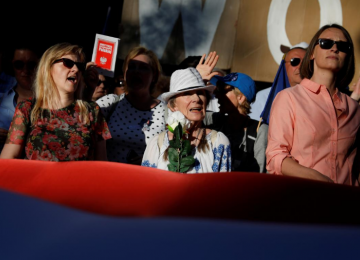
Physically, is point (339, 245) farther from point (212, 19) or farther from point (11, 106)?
point (212, 19)

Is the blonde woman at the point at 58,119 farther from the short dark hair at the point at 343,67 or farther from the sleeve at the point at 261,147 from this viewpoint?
the short dark hair at the point at 343,67

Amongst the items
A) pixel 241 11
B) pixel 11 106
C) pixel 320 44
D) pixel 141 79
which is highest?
pixel 241 11

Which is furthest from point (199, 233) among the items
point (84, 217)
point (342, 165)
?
point (342, 165)

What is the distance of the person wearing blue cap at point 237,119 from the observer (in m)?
3.84

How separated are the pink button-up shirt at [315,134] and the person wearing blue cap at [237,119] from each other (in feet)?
3.94

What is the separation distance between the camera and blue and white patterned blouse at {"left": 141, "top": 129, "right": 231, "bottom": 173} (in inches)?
126

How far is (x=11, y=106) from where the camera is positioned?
3.90m

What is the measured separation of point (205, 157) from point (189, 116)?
13.8 inches

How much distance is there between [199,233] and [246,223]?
0.48 ft

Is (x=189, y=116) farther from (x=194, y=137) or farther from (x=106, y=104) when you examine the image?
(x=106, y=104)

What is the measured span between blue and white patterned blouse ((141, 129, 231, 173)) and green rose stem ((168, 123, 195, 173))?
0.08m

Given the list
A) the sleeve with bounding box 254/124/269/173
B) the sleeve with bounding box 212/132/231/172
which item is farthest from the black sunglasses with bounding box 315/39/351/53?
the sleeve with bounding box 254/124/269/173

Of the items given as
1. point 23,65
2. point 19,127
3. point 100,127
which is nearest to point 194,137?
point 100,127

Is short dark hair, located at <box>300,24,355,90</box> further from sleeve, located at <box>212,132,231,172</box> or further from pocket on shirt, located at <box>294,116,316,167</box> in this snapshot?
sleeve, located at <box>212,132,231,172</box>
